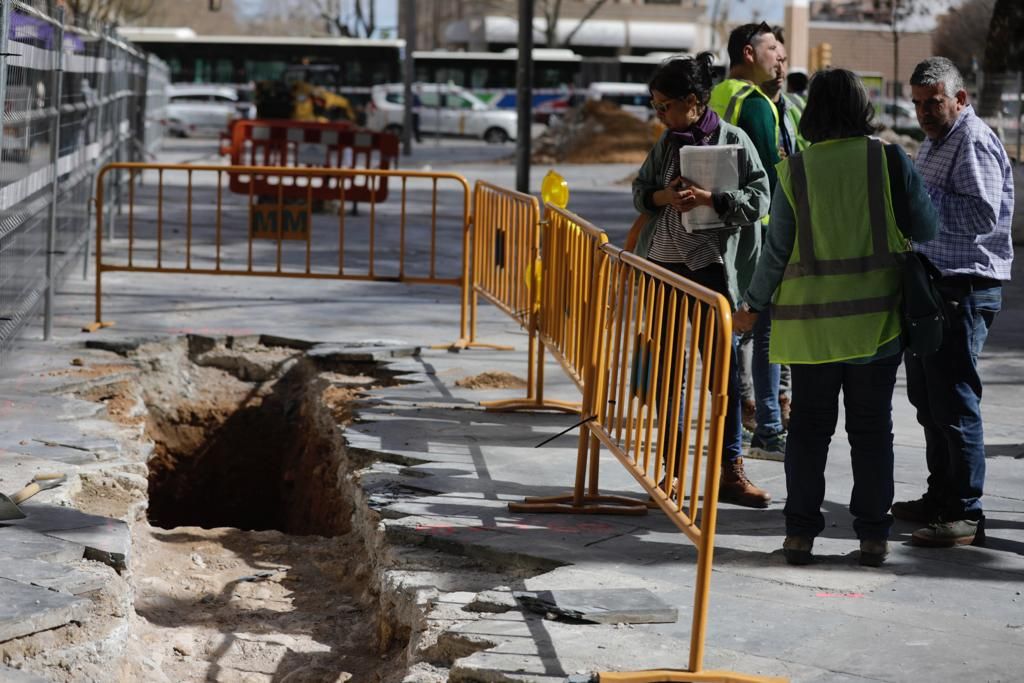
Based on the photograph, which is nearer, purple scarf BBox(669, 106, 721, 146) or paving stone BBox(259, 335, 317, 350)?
purple scarf BBox(669, 106, 721, 146)

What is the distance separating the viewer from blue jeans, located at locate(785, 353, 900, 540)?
5.31 meters

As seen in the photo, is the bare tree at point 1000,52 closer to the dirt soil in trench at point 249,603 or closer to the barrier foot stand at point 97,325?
the barrier foot stand at point 97,325

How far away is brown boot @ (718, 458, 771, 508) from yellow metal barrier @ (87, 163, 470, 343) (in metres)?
3.97

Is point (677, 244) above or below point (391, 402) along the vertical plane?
above

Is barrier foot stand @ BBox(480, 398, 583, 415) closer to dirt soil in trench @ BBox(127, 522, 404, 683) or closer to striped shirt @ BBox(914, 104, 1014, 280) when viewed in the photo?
dirt soil in trench @ BBox(127, 522, 404, 683)

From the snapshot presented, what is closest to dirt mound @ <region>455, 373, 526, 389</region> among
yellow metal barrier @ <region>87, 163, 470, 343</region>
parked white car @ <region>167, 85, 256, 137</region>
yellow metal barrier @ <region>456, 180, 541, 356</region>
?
yellow metal barrier @ <region>456, 180, 541, 356</region>

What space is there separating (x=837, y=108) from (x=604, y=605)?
1.97m

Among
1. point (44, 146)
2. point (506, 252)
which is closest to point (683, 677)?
point (506, 252)

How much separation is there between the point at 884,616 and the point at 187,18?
440 feet

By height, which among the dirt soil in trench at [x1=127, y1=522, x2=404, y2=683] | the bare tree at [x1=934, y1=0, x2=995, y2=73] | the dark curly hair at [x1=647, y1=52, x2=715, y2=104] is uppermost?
the bare tree at [x1=934, y1=0, x2=995, y2=73]

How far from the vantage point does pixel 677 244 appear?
256 inches

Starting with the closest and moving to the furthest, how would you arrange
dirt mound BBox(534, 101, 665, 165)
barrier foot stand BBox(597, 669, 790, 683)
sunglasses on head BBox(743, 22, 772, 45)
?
barrier foot stand BBox(597, 669, 790, 683) < sunglasses on head BBox(743, 22, 772, 45) < dirt mound BBox(534, 101, 665, 165)

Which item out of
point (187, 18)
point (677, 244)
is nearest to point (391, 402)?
point (677, 244)

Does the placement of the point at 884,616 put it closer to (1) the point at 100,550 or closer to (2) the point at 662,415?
(2) the point at 662,415
